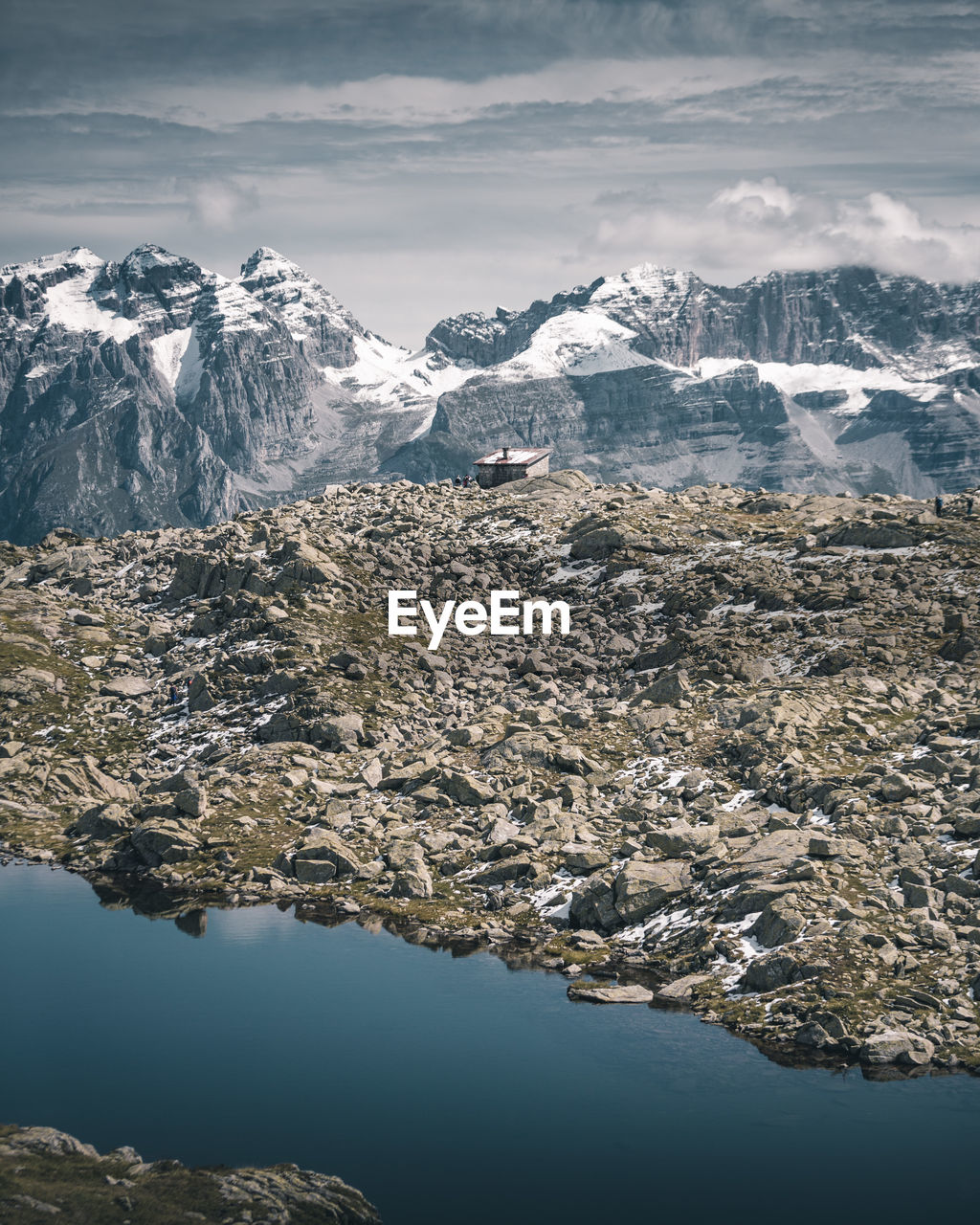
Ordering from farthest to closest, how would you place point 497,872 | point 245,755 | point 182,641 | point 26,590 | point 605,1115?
point 26,590 → point 182,641 → point 245,755 → point 497,872 → point 605,1115

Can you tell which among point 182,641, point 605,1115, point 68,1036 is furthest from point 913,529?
point 68,1036

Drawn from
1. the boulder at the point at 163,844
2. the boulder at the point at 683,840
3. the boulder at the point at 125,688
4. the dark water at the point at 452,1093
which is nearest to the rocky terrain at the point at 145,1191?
the dark water at the point at 452,1093

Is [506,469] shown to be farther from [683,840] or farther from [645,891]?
[645,891]

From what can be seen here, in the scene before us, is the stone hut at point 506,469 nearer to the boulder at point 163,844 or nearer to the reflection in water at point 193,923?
the boulder at point 163,844

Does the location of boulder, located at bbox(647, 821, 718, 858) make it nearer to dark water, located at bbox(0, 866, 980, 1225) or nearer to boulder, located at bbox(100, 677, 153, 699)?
dark water, located at bbox(0, 866, 980, 1225)

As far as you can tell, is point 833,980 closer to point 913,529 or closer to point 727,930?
point 727,930
